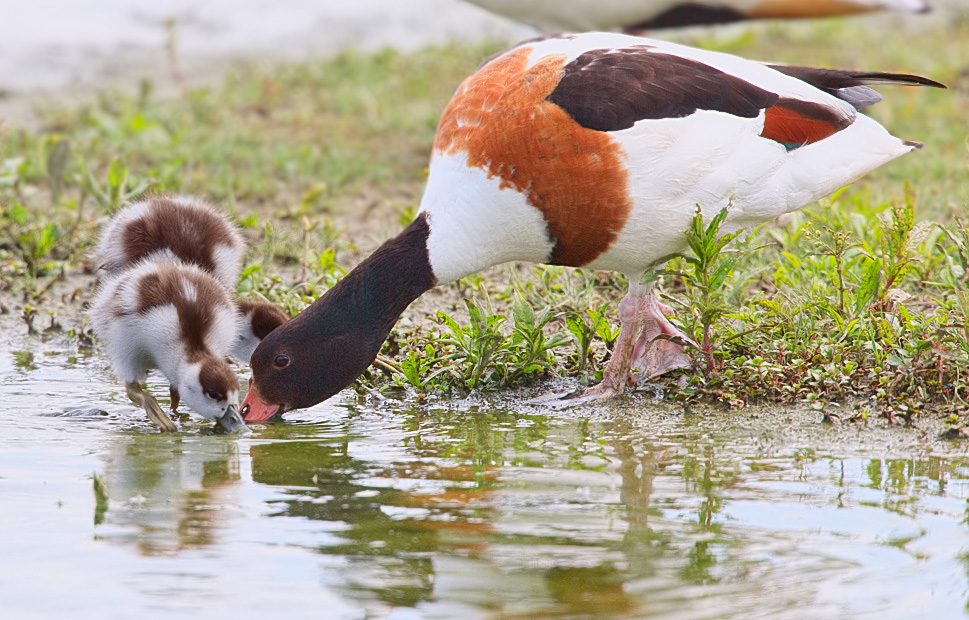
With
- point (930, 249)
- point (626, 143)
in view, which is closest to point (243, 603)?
point (626, 143)

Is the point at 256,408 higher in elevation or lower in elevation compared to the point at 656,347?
lower

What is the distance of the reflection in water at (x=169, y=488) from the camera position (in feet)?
10.8

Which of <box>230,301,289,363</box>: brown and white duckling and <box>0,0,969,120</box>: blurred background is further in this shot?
<box>0,0,969,120</box>: blurred background

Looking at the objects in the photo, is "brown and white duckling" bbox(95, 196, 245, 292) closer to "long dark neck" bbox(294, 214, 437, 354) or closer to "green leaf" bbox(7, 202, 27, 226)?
"long dark neck" bbox(294, 214, 437, 354)

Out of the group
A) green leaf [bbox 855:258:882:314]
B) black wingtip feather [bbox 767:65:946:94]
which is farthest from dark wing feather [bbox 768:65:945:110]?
green leaf [bbox 855:258:882:314]

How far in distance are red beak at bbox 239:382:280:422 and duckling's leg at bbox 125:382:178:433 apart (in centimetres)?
26

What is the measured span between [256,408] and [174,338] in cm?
44

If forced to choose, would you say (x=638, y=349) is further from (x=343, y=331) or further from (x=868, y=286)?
(x=343, y=331)

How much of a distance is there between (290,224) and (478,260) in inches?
108

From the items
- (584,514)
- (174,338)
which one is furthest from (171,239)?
(584,514)

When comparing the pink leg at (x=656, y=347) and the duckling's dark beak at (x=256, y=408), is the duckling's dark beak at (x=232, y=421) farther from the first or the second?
the pink leg at (x=656, y=347)

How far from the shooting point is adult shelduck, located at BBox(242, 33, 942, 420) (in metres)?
4.11

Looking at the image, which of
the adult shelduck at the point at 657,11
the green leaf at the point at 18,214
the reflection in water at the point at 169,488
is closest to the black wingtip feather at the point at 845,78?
the reflection in water at the point at 169,488

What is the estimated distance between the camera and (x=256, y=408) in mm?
4430
